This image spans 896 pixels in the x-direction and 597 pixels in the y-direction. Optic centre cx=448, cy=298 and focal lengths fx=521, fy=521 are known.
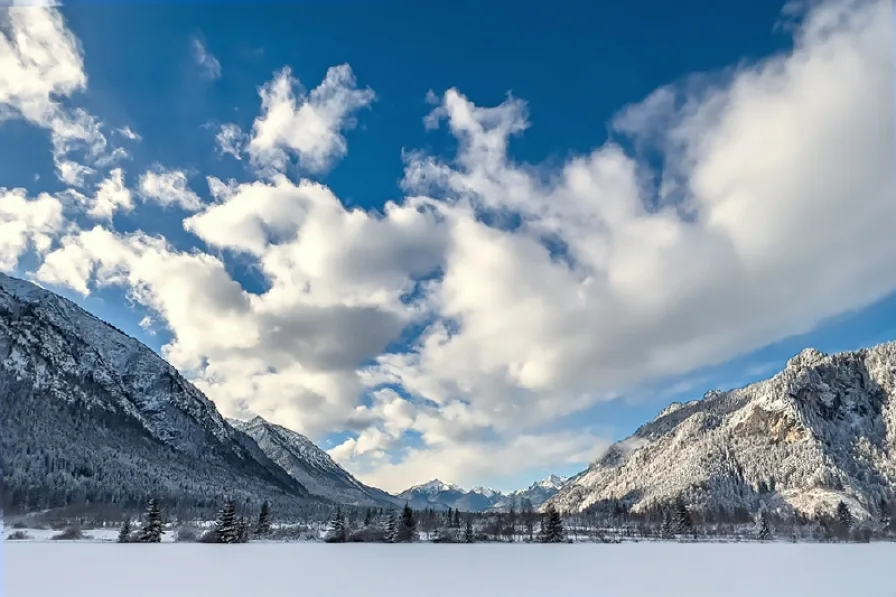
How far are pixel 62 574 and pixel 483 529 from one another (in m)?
71.8

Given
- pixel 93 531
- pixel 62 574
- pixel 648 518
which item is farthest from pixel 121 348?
pixel 62 574

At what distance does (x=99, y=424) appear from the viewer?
5128 inches

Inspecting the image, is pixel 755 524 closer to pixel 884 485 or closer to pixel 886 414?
pixel 884 485

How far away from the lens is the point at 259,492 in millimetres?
141875

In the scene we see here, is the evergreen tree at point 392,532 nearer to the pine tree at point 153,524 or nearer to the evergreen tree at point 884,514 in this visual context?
the pine tree at point 153,524

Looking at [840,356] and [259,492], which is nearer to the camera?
[259,492]

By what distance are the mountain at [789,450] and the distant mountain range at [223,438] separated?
429 mm

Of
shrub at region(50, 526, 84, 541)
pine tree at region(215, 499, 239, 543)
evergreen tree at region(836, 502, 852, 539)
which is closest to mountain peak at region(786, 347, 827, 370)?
evergreen tree at region(836, 502, 852, 539)

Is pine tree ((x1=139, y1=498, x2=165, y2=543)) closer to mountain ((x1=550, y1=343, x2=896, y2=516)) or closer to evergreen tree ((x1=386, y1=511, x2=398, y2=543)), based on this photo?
evergreen tree ((x1=386, y1=511, x2=398, y2=543))

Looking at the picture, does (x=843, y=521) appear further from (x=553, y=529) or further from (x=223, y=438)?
(x=223, y=438)

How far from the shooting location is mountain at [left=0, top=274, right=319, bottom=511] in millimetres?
→ 89375

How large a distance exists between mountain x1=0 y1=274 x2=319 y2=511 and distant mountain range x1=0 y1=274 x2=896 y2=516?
456mm

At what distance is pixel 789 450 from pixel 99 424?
17833cm

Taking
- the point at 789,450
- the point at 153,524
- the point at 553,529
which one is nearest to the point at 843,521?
the point at 789,450
